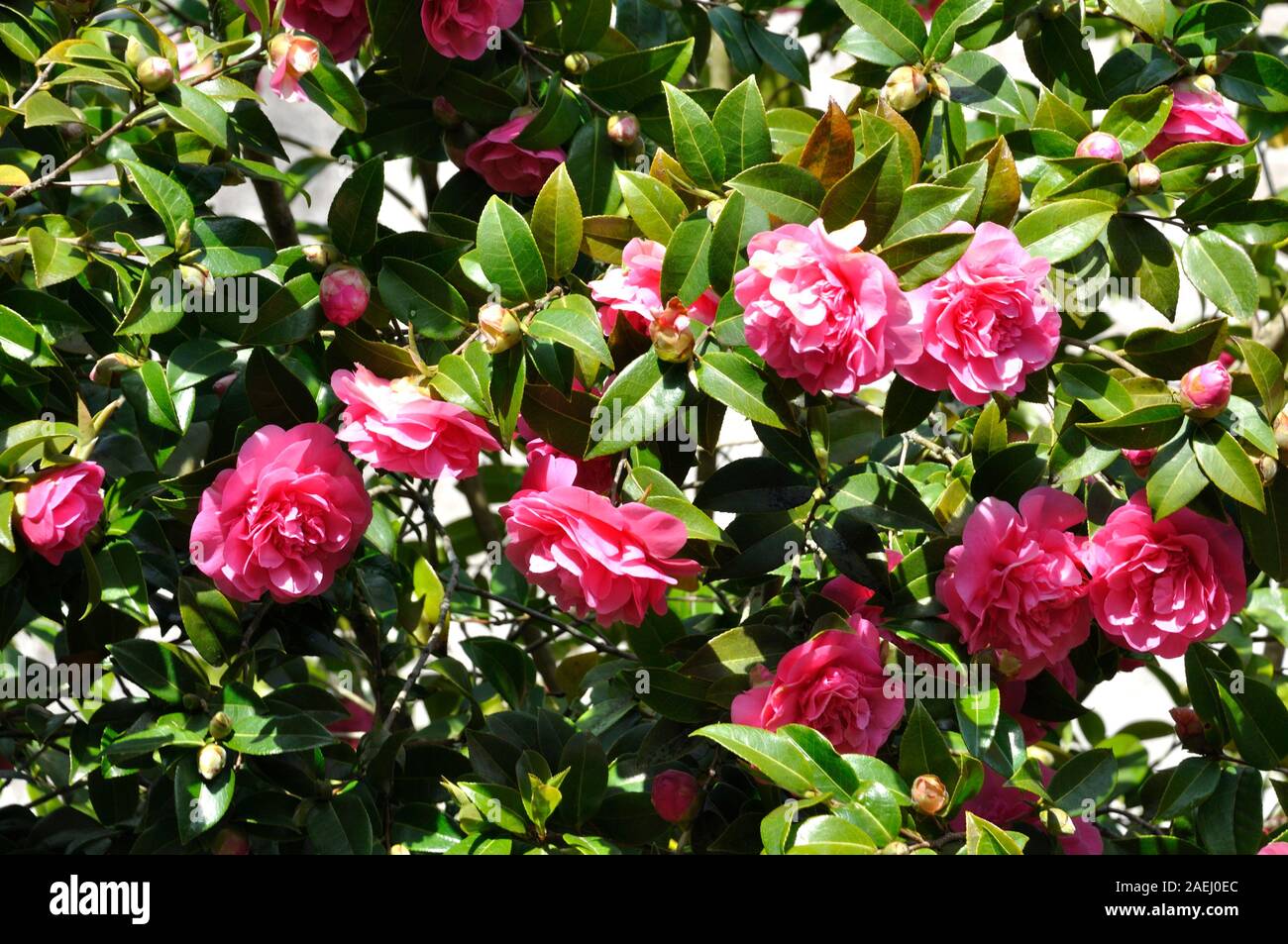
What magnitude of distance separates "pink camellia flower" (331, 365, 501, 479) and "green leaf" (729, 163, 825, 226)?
30cm

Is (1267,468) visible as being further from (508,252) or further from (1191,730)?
(508,252)

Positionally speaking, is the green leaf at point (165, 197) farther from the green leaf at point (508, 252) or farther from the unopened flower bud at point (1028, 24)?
the unopened flower bud at point (1028, 24)

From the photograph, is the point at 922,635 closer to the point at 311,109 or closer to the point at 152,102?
the point at 152,102

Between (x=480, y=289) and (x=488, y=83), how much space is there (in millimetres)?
271

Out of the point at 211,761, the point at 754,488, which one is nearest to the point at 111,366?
the point at 211,761

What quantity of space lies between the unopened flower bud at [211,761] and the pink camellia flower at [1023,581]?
662 millimetres

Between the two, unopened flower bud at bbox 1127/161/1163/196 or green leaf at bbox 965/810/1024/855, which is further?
unopened flower bud at bbox 1127/161/1163/196

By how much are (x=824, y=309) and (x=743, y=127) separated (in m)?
0.27

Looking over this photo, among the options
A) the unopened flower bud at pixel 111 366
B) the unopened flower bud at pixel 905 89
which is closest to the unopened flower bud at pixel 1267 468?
the unopened flower bud at pixel 905 89

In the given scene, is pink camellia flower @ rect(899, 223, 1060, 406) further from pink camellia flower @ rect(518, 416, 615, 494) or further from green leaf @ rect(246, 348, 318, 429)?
green leaf @ rect(246, 348, 318, 429)

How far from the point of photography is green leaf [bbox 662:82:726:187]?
1112 mm

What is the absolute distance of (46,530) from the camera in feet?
3.59

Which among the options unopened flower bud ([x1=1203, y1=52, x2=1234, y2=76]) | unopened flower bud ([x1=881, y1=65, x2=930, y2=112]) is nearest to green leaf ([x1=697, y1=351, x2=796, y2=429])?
unopened flower bud ([x1=881, y1=65, x2=930, y2=112])

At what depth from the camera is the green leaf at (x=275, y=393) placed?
1166 millimetres
